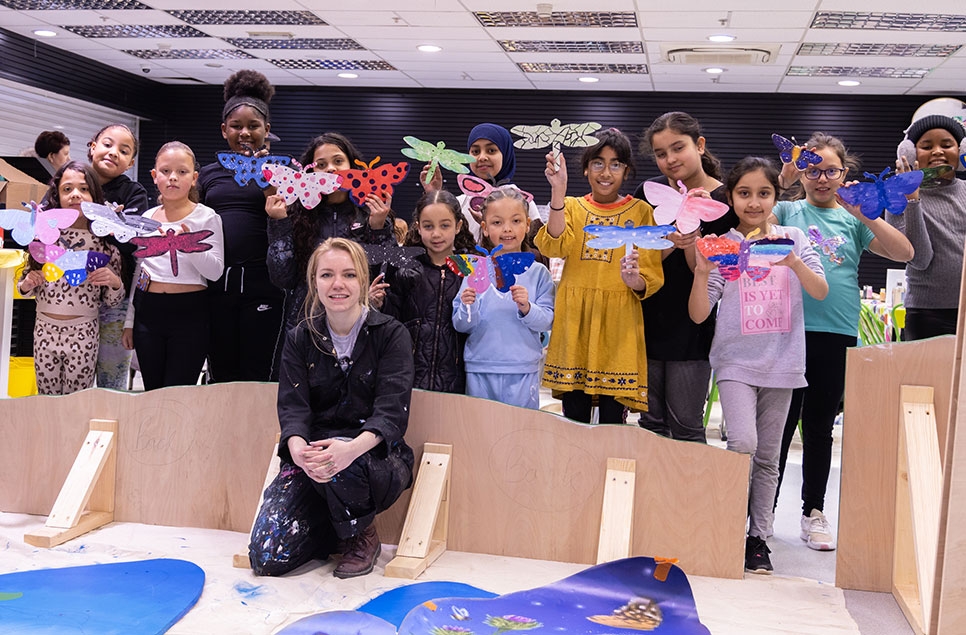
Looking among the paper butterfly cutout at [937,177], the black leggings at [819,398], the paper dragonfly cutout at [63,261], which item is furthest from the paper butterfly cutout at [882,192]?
the paper dragonfly cutout at [63,261]

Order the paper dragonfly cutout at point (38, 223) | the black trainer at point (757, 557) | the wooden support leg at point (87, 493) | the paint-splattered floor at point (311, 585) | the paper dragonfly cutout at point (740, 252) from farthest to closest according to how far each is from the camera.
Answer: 1. the paper dragonfly cutout at point (38, 223)
2. the wooden support leg at point (87, 493)
3. the black trainer at point (757, 557)
4. the paper dragonfly cutout at point (740, 252)
5. the paint-splattered floor at point (311, 585)

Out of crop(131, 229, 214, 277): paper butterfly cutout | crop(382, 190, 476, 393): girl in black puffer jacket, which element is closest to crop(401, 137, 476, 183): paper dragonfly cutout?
crop(382, 190, 476, 393): girl in black puffer jacket

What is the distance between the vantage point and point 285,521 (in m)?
2.36

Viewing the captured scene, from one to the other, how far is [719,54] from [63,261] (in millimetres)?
5435

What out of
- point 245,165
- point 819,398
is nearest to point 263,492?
point 245,165

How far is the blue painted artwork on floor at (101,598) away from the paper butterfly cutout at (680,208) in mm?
1525

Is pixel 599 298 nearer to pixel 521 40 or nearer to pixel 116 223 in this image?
pixel 116 223

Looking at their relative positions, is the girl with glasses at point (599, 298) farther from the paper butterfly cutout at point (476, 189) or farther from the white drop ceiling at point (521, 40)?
the white drop ceiling at point (521, 40)

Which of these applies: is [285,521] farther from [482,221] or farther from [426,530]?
[482,221]

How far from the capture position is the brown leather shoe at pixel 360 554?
2355mm

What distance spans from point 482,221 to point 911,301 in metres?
1.37

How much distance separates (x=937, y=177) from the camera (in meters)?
2.62

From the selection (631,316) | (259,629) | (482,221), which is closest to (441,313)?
(482,221)

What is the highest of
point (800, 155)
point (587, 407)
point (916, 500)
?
point (800, 155)
